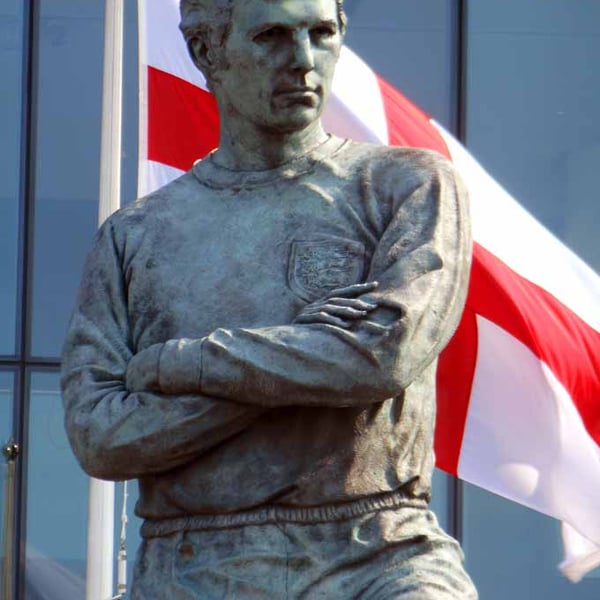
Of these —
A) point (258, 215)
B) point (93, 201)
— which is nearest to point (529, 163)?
point (93, 201)

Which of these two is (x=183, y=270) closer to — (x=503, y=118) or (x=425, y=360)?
(x=425, y=360)

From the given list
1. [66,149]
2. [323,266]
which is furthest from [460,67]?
[323,266]

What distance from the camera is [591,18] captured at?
17.7m

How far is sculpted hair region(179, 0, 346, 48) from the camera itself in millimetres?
7754

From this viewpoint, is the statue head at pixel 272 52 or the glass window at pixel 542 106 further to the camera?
the glass window at pixel 542 106

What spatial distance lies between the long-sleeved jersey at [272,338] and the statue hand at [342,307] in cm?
2

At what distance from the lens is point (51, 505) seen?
1683 cm

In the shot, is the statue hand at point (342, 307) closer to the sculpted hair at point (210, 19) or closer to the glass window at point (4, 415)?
the sculpted hair at point (210, 19)

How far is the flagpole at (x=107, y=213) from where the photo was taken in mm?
13656

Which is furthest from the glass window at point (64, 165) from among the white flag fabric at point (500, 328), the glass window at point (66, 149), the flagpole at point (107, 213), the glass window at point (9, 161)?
the white flag fabric at point (500, 328)

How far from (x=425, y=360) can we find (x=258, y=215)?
2.20 ft

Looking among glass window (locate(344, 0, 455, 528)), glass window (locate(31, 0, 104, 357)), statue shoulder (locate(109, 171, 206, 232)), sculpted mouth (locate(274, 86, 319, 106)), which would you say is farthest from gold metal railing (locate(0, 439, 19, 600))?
sculpted mouth (locate(274, 86, 319, 106))

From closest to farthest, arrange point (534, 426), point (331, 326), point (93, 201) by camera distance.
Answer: point (331, 326)
point (534, 426)
point (93, 201)

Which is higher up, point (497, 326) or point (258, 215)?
point (258, 215)
